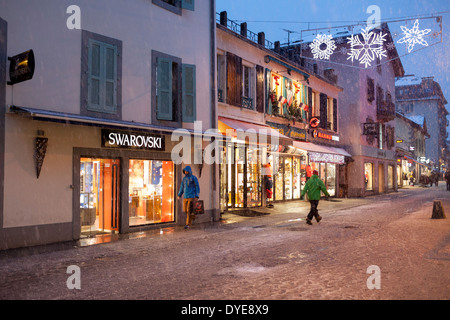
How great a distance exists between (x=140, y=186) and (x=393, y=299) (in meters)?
8.84

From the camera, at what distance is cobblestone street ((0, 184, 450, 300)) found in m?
5.51

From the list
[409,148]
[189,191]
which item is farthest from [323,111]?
[409,148]

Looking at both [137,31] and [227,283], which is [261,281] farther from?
[137,31]

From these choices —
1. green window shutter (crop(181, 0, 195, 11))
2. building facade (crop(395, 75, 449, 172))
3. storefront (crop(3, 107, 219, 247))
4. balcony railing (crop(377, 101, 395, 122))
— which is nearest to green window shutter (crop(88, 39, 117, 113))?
storefront (crop(3, 107, 219, 247))

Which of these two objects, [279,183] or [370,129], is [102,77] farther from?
[370,129]

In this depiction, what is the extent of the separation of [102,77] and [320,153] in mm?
14610

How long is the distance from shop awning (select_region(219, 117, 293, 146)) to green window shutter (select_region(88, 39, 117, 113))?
525 centimetres

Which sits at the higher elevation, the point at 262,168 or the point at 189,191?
the point at 262,168

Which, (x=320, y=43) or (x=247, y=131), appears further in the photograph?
(x=320, y=43)

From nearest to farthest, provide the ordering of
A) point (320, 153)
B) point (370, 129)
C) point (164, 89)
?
point (164, 89) → point (320, 153) → point (370, 129)

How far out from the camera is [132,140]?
11.6 metres

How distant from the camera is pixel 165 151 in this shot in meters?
13.0

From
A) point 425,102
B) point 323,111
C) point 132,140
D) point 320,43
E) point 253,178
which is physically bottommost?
point 253,178

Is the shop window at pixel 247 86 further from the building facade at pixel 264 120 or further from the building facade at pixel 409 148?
the building facade at pixel 409 148
